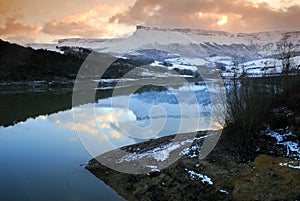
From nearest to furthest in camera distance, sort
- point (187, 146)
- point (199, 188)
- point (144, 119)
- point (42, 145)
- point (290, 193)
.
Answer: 1. point (290, 193)
2. point (199, 188)
3. point (187, 146)
4. point (42, 145)
5. point (144, 119)

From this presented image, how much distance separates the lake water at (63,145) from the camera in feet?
32.7

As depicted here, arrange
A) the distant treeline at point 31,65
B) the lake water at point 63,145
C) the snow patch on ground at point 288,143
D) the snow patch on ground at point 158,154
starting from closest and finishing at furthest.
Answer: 1. the snow patch on ground at point 288,143
2. the lake water at point 63,145
3. the snow patch on ground at point 158,154
4. the distant treeline at point 31,65

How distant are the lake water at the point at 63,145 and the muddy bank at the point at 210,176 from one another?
801mm

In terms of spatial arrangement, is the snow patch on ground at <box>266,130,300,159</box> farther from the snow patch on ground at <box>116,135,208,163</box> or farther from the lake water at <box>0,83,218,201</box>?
the lake water at <box>0,83,218,201</box>

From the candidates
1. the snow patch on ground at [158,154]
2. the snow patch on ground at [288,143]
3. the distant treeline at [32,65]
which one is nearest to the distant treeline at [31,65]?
the distant treeline at [32,65]

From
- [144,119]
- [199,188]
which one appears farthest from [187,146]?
[144,119]

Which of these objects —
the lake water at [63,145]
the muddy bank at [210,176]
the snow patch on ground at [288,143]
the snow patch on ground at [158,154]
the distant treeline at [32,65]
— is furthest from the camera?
the distant treeline at [32,65]

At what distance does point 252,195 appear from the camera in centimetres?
779

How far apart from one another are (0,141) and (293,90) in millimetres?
16294

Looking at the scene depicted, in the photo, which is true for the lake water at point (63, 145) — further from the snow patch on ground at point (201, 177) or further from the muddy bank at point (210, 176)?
the snow patch on ground at point (201, 177)

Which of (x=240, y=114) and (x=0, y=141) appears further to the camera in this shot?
(x=0, y=141)

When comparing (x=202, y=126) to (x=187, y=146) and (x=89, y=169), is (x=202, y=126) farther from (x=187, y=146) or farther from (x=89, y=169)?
(x=89, y=169)

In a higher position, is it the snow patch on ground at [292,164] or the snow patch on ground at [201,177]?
the snow patch on ground at [292,164]

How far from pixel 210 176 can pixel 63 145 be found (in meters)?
8.85
